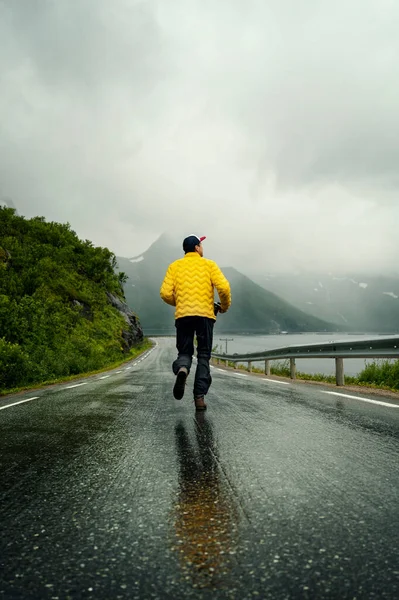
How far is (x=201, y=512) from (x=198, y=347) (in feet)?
11.5

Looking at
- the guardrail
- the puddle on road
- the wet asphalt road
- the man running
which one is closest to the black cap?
the man running

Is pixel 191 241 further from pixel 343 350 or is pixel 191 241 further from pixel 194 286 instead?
pixel 343 350

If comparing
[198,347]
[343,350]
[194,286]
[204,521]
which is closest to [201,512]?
[204,521]

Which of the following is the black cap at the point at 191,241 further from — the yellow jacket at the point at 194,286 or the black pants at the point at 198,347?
the black pants at the point at 198,347

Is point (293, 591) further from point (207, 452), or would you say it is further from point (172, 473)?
point (207, 452)

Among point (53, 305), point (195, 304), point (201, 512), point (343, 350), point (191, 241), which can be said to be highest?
point (53, 305)

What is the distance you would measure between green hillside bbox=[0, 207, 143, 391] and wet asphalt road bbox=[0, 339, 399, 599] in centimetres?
995

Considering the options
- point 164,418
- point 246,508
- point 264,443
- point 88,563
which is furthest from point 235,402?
point 88,563

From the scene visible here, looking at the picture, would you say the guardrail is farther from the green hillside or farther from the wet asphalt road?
the green hillside

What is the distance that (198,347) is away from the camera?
17.7ft

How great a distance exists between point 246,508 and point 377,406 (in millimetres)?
4098

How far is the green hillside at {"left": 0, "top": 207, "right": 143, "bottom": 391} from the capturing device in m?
15.0

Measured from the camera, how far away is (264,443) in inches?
130

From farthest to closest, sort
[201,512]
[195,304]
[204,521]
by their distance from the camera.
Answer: [195,304] < [201,512] < [204,521]
